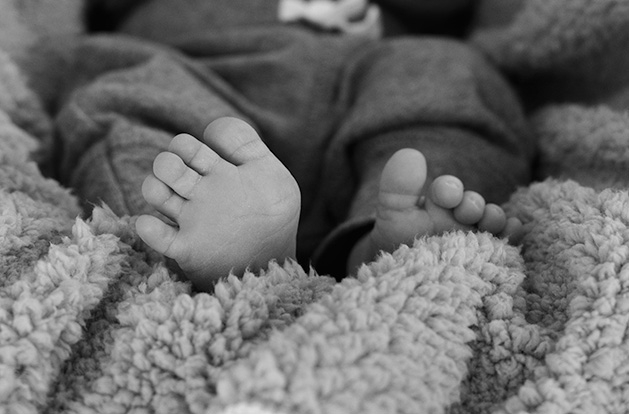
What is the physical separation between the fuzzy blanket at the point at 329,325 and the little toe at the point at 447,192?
0.05m

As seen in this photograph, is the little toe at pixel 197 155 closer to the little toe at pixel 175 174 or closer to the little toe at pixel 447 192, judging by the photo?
the little toe at pixel 175 174

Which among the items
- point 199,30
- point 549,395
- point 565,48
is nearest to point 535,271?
point 549,395

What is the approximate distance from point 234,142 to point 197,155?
0.03 m

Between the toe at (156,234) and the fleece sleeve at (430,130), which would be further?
the fleece sleeve at (430,130)

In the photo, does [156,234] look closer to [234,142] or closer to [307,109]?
[234,142]

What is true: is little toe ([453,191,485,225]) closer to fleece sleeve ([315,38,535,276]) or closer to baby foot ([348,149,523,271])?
baby foot ([348,149,523,271])

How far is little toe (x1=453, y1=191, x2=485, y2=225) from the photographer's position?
550 millimetres

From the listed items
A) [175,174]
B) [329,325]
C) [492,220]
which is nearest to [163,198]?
[175,174]

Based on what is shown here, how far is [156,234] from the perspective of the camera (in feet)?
1.58

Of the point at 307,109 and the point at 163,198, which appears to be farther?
the point at 307,109

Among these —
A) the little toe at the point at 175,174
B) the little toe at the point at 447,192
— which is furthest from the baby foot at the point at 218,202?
the little toe at the point at 447,192

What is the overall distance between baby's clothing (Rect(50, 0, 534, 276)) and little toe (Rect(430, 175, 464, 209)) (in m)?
0.09

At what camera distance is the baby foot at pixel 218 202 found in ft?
1.60

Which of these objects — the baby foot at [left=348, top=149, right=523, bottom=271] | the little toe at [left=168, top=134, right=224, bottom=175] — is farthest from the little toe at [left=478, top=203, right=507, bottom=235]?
the little toe at [left=168, top=134, right=224, bottom=175]
